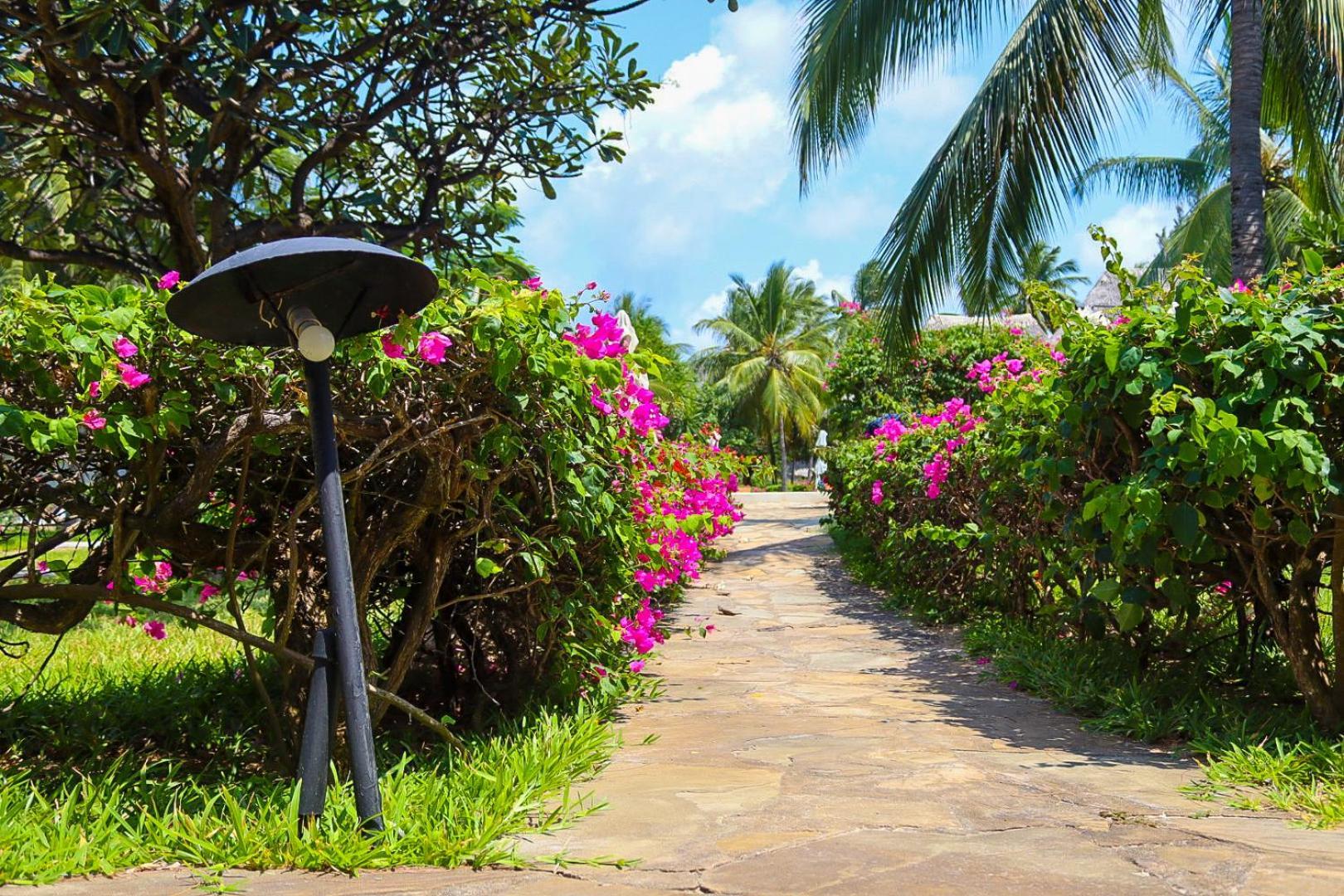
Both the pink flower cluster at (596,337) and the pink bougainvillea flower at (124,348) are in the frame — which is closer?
the pink bougainvillea flower at (124,348)

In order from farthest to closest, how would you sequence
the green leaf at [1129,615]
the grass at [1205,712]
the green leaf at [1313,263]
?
the green leaf at [1129,615] < the green leaf at [1313,263] < the grass at [1205,712]

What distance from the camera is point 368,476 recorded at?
3.88m

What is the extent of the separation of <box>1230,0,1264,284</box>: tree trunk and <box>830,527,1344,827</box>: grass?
404 centimetres

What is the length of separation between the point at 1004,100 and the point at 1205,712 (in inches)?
275

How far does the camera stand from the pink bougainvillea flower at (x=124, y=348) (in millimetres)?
3033

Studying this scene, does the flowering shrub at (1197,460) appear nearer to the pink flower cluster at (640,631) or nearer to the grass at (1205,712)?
the grass at (1205,712)

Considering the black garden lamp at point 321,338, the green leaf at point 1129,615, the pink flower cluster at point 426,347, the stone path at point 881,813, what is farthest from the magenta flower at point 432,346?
the green leaf at point 1129,615

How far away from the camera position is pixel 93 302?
3.11 m

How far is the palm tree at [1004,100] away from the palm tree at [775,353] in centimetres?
2716

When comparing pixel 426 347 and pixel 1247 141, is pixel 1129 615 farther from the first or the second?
pixel 1247 141

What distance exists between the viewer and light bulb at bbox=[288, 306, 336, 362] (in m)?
2.76

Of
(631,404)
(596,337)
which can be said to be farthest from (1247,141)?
(596,337)

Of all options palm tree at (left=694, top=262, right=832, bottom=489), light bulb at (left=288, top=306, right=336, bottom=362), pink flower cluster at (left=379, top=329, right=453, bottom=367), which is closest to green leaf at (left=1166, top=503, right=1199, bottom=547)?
pink flower cluster at (left=379, top=329, right=453, bottom=367)

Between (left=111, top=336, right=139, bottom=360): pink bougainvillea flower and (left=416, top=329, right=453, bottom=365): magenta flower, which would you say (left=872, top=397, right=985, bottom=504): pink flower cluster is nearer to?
(left=416, top=329, right=453, bottom=365): magenta flower
